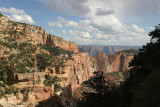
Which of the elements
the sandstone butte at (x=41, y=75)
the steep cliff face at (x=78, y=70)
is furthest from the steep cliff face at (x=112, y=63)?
the steep cliff face at (x=78, y=70)

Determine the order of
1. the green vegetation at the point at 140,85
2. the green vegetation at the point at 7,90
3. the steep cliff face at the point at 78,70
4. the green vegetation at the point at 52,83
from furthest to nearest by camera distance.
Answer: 1. the steep cliff face at the point at 78,70
2. the green vegetation at the point at 52,83
3. the green vegetation at the point at 7,90
4. the green vegetation at the point at 140,85

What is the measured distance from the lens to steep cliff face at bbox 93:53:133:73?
123588 mm

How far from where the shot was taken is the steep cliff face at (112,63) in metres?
124

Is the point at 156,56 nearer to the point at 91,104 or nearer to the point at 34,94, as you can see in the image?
the point at 91,104

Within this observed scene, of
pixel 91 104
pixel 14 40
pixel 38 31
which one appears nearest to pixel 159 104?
pixel 91 104

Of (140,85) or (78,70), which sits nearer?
(140,85)

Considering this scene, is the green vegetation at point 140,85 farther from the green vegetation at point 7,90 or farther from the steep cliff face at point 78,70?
the steep cliff face at point 78,70

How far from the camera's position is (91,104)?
2242 cm

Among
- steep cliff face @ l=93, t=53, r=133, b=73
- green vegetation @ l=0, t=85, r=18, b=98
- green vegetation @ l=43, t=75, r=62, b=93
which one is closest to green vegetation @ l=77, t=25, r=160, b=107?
green vegetation @ l=43, t=75, r=62, b=93

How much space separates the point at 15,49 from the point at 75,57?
47.5 meters

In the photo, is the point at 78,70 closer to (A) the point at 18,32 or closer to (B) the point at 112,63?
(A) the point at 18,32

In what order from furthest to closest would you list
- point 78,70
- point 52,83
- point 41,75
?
point 78,70 < point 52,83 < point 41,75

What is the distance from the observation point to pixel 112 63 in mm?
128875

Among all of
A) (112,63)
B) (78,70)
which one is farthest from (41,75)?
(112,63)
